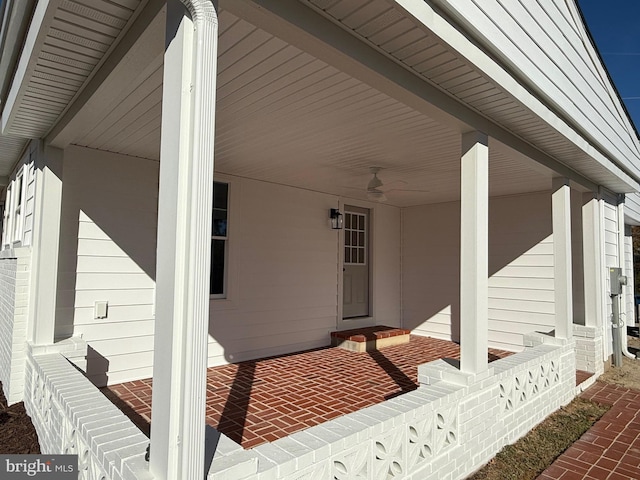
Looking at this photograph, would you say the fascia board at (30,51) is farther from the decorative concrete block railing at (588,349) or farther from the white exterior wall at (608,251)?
the white exterior wall at (608,251)

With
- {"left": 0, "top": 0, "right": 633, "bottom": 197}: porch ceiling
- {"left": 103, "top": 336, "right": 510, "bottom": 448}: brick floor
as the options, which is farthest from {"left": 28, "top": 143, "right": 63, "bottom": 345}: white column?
{"left": 103, "top": 336, "right": 510, "bottom": 448}: brick floor

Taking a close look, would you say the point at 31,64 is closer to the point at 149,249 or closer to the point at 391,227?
the point at 149,249

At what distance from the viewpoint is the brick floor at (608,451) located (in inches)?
114

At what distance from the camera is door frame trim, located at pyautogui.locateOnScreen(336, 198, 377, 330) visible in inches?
262

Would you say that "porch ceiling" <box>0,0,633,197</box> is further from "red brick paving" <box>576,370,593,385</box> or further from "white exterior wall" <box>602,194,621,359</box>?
"red brick paving" <box>576,370,593,385</box>

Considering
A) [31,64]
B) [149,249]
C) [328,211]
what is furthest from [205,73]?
[328,211]

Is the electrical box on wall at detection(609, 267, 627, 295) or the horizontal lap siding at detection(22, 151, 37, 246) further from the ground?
the horizontal lap siding at detection(22, 151, 37, 246)

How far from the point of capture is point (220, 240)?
525cm

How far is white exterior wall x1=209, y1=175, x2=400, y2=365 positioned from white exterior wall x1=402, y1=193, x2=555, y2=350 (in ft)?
5.94

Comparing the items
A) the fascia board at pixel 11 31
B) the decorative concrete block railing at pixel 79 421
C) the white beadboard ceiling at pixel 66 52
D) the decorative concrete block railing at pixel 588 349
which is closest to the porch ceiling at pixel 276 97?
the white beadboard ceiling at pixel 66 52

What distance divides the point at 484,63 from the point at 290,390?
11.2ft

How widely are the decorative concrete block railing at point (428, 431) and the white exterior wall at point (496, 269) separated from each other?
236 centimetres

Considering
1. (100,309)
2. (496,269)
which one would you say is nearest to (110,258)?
(100,309)

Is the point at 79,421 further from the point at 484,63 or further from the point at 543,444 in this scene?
the point at 543,444
